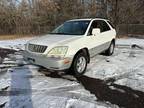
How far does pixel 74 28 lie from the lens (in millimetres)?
7664

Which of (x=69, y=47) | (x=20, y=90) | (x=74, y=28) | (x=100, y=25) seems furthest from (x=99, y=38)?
(x=20, y=90)

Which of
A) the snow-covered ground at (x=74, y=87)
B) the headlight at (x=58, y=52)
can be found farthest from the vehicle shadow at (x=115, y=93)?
the headlight at (x=58, y=52)

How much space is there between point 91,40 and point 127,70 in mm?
1557

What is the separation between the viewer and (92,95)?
5.12 m

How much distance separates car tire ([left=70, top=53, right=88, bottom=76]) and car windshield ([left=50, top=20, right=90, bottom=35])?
888 millimetres

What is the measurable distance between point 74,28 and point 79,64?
1.60 meters

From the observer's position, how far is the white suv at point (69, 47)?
6055 mm

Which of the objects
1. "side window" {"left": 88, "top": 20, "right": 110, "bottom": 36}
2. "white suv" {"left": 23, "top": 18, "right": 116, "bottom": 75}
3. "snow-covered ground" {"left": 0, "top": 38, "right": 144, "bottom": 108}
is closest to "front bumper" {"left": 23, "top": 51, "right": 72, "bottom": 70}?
"white suv" {"left": 23, "top": 18, "right": 116, "bottom": 75}

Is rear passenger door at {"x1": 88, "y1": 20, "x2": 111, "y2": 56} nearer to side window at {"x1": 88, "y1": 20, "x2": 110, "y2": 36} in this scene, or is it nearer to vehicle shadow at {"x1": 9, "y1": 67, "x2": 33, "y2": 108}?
side window at {"x1": 88, "y1": 20, "x2": 110, "y2": 36}

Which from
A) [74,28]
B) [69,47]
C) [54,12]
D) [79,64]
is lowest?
[79,64]

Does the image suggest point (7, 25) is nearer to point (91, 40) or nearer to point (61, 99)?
point (91, 40)

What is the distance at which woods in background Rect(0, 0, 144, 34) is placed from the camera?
73.3 ft

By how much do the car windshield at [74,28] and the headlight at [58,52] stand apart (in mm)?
1301

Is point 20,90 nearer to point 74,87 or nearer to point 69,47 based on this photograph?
point 74,87
